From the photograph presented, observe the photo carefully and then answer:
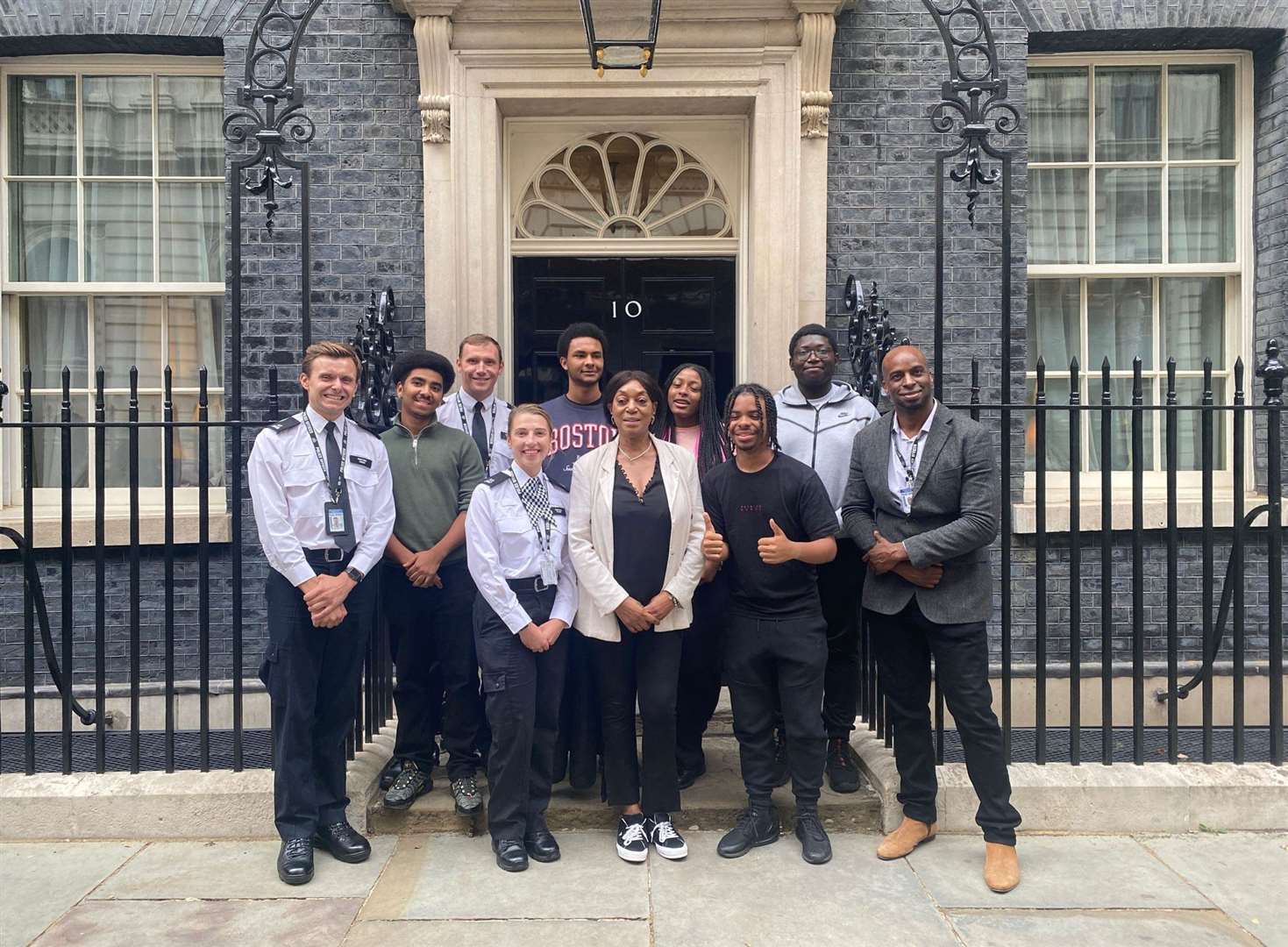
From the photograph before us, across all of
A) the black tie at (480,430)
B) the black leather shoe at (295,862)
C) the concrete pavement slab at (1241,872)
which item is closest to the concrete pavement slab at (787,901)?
the concrete pavement slab at (1241,872)

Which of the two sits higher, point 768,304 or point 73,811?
point 768,304

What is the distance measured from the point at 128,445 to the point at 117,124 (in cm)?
197

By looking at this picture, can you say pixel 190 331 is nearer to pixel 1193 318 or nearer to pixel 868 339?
pixel 868 339

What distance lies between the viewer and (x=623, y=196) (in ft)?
21.1

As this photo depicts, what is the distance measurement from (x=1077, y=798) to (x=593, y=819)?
6.47ft

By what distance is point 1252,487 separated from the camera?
21.1 feet

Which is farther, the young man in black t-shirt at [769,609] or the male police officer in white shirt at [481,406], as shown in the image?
the male police officer in white shirt at [481,406]

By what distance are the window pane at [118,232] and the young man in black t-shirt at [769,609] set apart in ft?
14.1

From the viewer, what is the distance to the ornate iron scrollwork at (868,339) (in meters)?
4.94

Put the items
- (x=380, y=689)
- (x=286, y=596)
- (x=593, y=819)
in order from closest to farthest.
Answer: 1. (x=286, y=596)
2. (x=593, y=819)
3. (x=380, y=689)

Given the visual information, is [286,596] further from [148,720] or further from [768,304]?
[768,304]

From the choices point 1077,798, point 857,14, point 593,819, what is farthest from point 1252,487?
point 593,819

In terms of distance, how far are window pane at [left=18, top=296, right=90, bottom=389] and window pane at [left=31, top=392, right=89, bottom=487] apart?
15cm

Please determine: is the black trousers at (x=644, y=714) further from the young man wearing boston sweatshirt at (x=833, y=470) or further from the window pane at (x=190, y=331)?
the window pane at (x=190, y=331)
